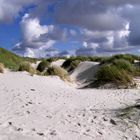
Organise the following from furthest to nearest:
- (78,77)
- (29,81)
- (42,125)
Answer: (78,77) → (29,81) → (42,125)

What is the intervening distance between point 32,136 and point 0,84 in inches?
281

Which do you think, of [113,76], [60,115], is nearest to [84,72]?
Answer: [113,76]

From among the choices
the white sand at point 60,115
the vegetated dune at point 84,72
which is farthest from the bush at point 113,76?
the vegetated dune at point 84,72

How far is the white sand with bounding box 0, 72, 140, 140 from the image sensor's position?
7.26 m

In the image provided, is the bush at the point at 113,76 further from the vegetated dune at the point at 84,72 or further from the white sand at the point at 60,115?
the vegetated dune at the point at 84,72

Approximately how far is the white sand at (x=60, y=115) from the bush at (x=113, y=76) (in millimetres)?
1577

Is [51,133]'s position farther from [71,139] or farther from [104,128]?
[104,128]

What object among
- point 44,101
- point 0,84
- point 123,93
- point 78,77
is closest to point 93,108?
point 44,101

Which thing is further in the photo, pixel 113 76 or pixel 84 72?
pixel 84 72

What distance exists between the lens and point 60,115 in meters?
8.79

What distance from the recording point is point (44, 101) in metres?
10.7

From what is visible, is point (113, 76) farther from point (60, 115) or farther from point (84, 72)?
point (84, 72)

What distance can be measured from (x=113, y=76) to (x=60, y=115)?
265 inches

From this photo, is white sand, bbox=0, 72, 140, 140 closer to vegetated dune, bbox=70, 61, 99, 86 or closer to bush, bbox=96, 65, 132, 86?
bush, bbox=96, 65, 132, 86
